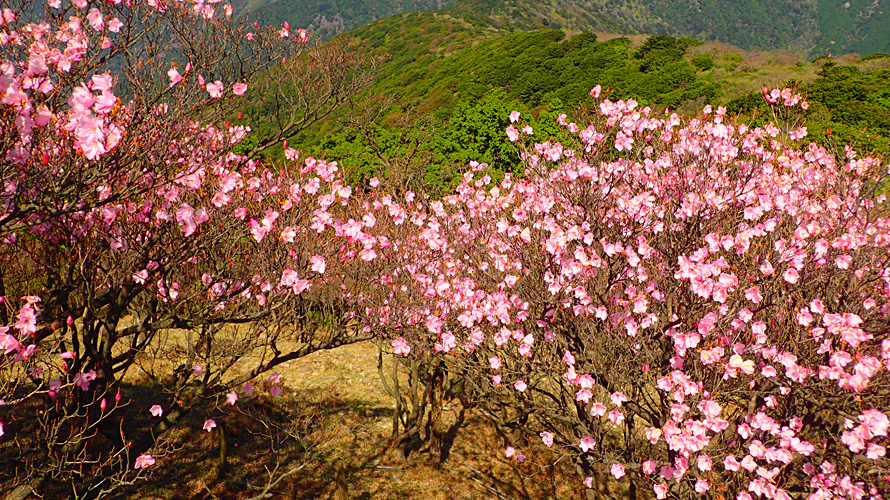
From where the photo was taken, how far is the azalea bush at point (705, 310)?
4402 millimetres

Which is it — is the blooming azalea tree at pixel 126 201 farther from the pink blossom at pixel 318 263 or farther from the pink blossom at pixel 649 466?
the pink blossom at pixel 649 466

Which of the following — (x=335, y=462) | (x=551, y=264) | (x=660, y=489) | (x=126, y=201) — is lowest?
(x=335, y=462)

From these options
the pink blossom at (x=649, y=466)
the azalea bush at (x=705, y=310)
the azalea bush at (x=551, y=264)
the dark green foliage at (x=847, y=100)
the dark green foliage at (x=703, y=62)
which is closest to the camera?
the azalea bush at (x=551, y=264)

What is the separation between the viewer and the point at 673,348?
496 centimetres

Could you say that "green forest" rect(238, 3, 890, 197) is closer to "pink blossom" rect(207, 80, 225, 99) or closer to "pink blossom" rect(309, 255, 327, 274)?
"pink blossom" rect(207, 80, 225, 99)

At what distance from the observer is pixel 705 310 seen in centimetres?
491

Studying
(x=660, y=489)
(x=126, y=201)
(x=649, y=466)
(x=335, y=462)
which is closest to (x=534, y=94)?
(x=335, y=462)

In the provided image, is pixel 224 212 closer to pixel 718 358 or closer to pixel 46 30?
pixel 46 30

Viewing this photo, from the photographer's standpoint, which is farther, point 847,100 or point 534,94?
point 534,94

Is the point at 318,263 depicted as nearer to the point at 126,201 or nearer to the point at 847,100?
the point at 126,201

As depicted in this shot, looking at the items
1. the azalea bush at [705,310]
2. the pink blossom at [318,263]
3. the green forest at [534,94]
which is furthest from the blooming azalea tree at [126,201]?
the azalea bush at [705,310]

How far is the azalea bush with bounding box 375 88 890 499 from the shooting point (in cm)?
440

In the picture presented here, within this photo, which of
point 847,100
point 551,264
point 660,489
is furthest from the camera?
point 847,100

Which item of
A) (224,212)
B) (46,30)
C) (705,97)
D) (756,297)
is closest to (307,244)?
(224,212)
